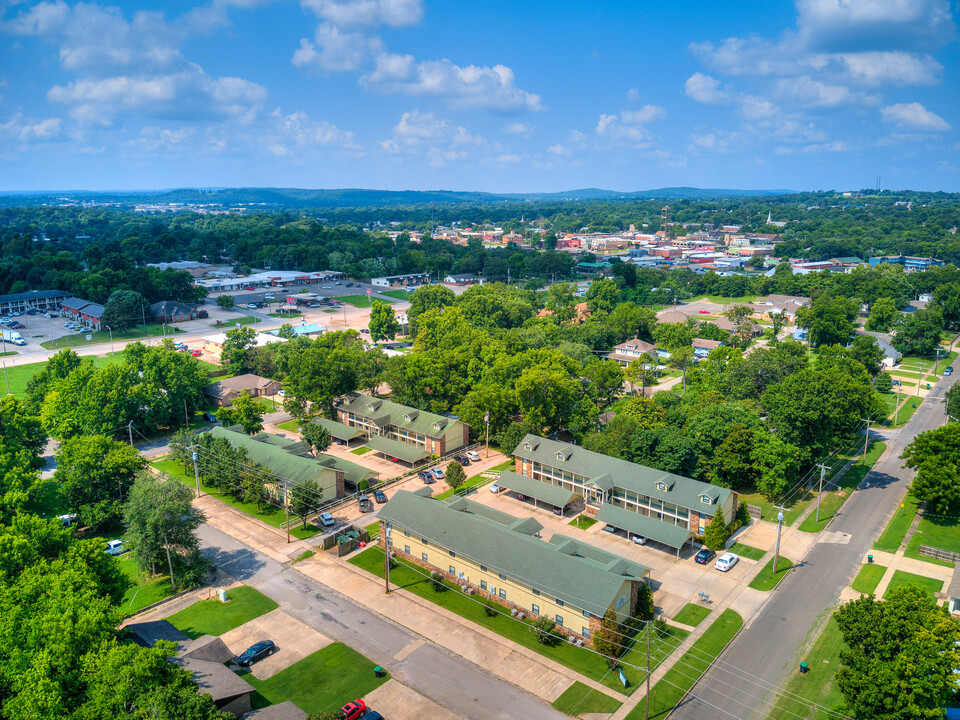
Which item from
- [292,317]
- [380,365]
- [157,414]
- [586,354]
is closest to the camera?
[157,414]

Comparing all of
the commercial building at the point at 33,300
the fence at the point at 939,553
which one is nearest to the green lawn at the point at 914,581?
the fence at the point at 939,553

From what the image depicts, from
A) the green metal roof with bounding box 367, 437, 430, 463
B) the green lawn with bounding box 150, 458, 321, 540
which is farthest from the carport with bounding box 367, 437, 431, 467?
the green lawn with bounding box 150, 458, 321, 540

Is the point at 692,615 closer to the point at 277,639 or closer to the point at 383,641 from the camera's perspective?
the point at 383,641

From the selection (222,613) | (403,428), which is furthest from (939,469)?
(222,613)

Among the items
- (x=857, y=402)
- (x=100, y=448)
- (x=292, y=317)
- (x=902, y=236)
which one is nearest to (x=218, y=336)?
(x=292, y=317)

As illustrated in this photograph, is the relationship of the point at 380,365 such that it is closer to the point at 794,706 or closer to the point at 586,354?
the point at 586,354

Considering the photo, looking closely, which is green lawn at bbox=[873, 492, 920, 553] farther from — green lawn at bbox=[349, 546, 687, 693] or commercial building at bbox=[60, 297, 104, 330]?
commercial building at bbox=[60, 297, 104, 330]
